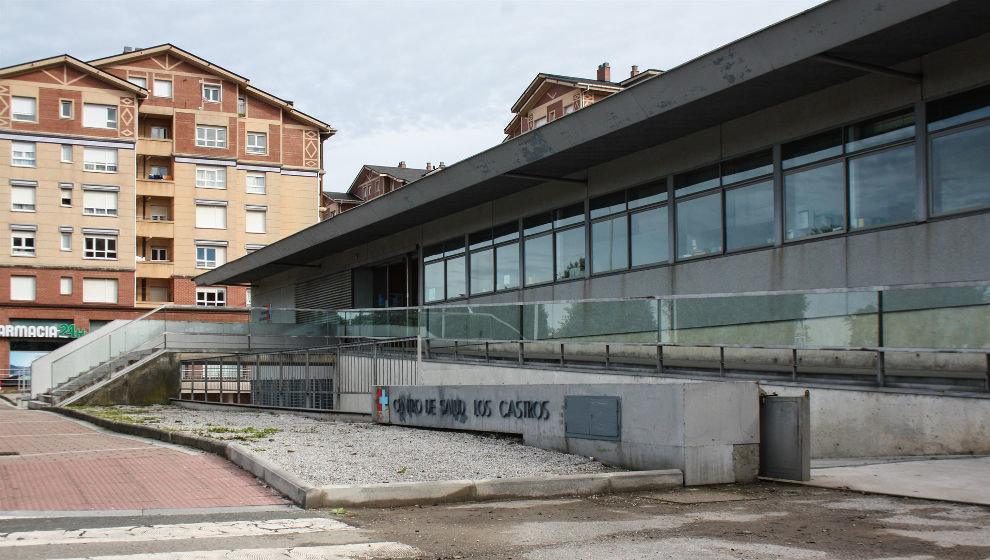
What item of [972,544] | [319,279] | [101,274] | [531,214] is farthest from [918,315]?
[101,274]

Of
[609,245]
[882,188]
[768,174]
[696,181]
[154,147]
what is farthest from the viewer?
[154,147]

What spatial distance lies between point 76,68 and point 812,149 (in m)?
62.2

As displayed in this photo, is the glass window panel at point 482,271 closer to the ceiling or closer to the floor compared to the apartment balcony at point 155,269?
closer to the floor

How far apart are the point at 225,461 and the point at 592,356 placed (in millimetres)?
6892

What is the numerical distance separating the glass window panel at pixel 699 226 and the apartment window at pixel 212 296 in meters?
56.5

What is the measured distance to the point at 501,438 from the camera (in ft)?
44.1

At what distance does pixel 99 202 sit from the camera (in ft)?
214

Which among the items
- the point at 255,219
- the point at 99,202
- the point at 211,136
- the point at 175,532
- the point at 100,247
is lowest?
the point at 175,532

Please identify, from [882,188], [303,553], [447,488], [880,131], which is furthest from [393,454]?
[880,131]

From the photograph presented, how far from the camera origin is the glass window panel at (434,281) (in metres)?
28.0

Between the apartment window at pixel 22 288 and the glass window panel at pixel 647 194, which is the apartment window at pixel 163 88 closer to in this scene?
the apartment window at pixel 22 288

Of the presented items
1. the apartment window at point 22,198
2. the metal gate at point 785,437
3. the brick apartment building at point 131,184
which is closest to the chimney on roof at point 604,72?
the brick apartment building at point 131,184

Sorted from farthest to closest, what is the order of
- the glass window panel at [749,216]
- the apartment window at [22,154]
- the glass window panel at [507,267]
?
the apartment window at [22,154] → the glass window panel at [507,267] → the glass window panel at [749,216]

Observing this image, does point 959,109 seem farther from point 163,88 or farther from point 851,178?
point 163,88
